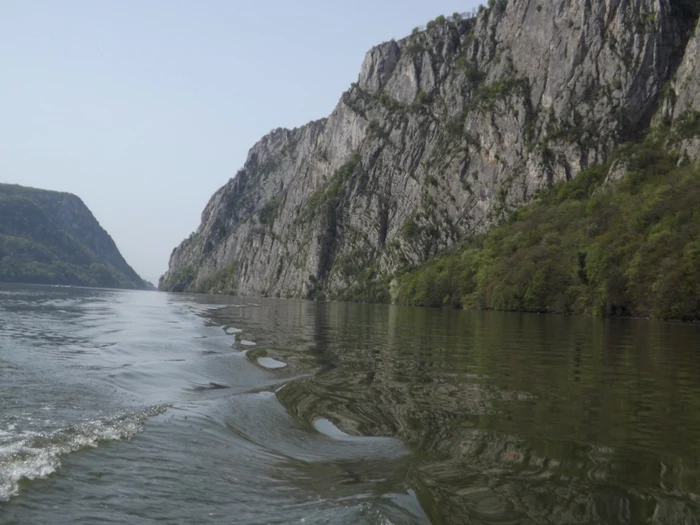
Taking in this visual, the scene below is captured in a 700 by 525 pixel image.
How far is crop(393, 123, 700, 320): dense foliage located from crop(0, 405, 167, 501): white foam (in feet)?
159

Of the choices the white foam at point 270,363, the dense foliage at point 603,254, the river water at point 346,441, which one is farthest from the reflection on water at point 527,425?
the dense foliage at point 603,254

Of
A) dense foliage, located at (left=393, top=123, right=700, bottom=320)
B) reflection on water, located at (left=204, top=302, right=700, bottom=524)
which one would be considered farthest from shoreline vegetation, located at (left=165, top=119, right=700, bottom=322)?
reflection on water, located at (left=204, top=302, right=700, bottom=524)

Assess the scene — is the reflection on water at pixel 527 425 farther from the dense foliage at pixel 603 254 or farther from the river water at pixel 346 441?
the dense foliage at pixel 603 254

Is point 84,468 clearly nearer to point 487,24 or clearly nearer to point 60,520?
point 60,520

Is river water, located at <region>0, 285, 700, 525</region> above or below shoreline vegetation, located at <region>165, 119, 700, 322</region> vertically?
below

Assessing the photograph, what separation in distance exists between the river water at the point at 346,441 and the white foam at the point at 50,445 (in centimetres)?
3

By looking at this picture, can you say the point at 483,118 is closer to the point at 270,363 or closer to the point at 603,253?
the point at 603,253

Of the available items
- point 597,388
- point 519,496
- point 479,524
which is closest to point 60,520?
point 479,524

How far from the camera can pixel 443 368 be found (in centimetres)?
1525

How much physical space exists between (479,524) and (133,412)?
6.44m

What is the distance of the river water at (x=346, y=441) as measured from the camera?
5188 mm

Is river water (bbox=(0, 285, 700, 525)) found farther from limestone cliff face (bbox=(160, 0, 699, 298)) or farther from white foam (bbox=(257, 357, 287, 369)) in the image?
limestone cliff face (bbox=(160, 0, 699, 298))

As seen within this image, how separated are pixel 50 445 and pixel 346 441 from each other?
3.90 m

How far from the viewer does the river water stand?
519 centimetres
